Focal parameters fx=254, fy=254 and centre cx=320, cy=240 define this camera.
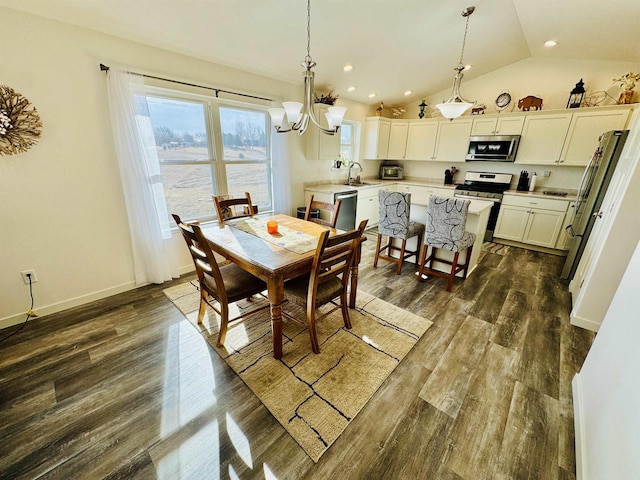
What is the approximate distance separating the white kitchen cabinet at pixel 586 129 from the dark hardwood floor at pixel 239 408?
272 cm

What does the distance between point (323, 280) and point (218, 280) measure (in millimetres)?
750

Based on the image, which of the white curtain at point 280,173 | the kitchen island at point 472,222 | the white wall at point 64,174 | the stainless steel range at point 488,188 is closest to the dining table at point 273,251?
the white wall at point 64,174

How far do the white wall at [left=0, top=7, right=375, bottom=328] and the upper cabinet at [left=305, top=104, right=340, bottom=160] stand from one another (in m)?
1.76

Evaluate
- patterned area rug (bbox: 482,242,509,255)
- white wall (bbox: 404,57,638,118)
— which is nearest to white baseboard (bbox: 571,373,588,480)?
patterned area rug (bbox: 482,242,509,255)

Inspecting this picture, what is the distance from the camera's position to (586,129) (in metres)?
3.55

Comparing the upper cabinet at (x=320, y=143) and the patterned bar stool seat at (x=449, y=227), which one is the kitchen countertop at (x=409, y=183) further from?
the patterned bar stool seat at (x=449, y=227)

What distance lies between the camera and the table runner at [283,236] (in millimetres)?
1952

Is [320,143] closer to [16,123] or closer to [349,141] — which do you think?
[349,141]

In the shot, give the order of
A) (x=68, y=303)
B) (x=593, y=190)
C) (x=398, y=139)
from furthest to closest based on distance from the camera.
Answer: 1. (x=398, y=139)
2. (x=593, y=190)
3. (x=68, y=303)

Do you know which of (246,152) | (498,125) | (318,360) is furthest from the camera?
(498,125)

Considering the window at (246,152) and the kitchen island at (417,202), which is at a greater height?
the window at (246,152)

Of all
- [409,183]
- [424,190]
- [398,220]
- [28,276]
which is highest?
[409,183]

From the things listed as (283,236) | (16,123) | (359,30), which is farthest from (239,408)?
(359,30)

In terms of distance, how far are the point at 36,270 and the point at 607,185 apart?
563cm
